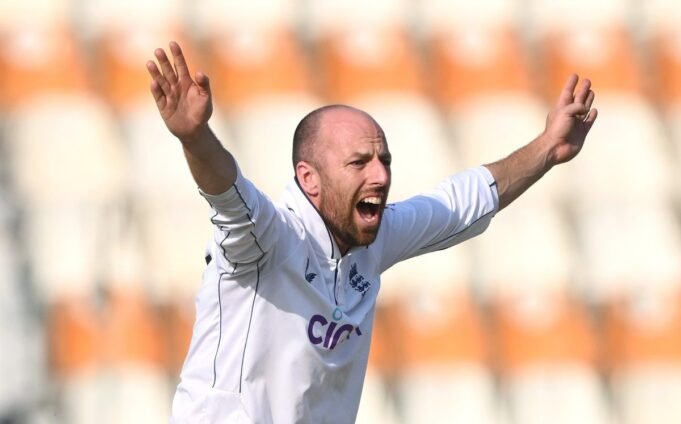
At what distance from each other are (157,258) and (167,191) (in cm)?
27

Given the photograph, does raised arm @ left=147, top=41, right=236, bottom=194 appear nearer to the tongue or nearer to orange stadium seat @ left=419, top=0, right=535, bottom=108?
the tongue

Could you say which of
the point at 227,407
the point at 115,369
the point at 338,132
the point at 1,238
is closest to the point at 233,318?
the point at 227,407

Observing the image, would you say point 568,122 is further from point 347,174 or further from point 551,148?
point 347,174

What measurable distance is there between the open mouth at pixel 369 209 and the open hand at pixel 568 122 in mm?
598

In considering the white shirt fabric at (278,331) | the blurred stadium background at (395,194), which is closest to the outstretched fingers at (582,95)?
the white shirt fabric at (278,331)

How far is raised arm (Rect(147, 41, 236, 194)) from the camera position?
1.85 m

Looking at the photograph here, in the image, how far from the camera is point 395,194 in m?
4.54

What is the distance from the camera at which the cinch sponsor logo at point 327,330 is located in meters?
2.13

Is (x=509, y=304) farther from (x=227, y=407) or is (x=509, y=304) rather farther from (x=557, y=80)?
(x=227, y=407)

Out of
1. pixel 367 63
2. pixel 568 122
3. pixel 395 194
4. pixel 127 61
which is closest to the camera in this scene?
pixel 568 122

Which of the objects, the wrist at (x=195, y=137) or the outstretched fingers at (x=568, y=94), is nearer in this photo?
the wrist at (x=195, y=137)

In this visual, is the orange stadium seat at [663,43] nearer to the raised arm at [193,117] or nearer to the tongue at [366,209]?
the tongue at [366,209]

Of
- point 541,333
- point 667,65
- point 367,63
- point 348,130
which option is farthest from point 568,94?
point 667,65

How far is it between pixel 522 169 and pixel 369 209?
558mm
